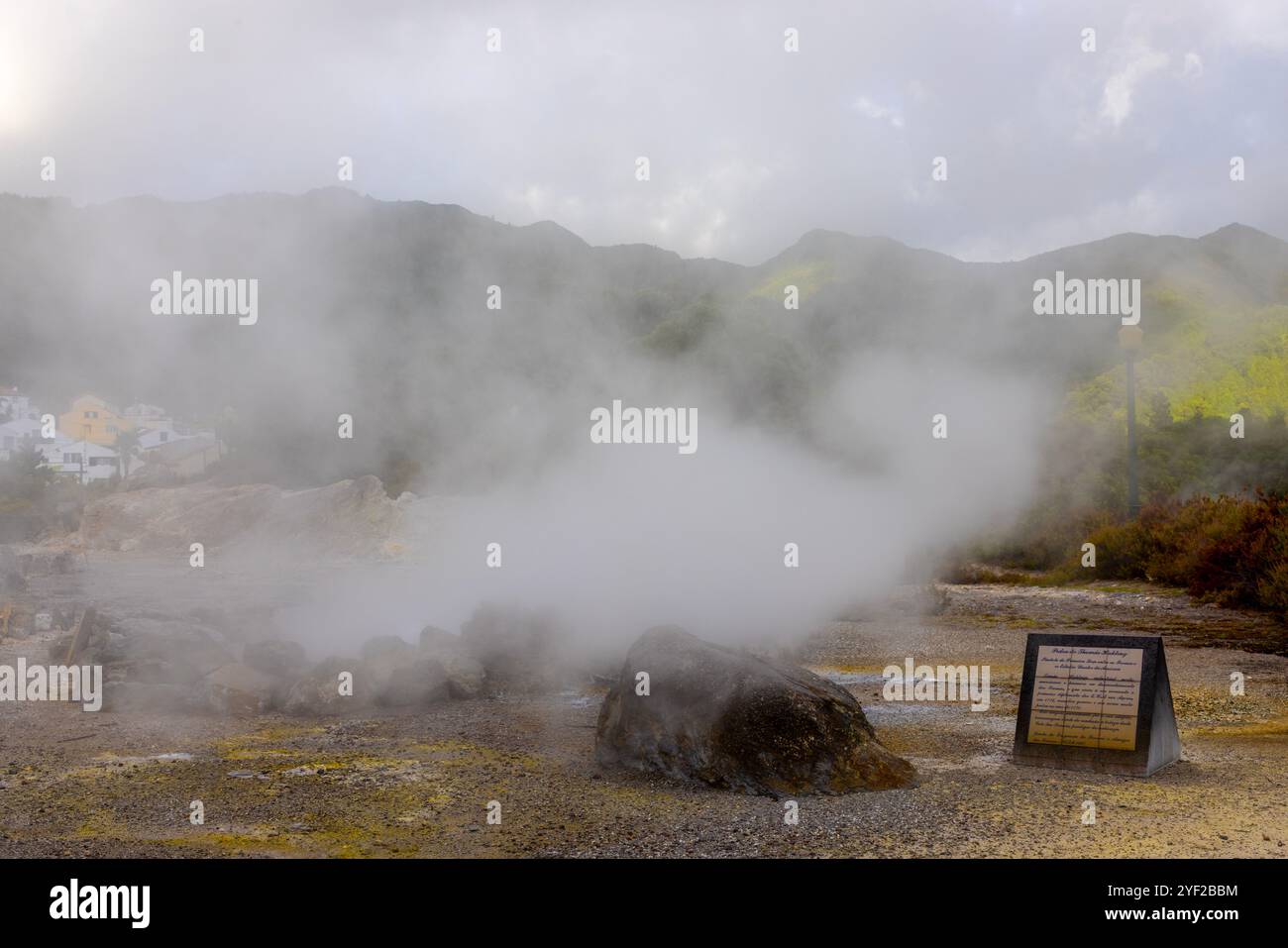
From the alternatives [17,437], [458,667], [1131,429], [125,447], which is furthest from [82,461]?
[458,667]

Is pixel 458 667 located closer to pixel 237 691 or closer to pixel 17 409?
pixel 237 691

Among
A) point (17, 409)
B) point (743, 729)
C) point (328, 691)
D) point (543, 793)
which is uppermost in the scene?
point (17, 409)

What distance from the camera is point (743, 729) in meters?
5.95

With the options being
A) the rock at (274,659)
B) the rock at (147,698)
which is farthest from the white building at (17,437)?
the rock at (274,659)

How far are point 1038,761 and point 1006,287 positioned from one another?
40.2 metres

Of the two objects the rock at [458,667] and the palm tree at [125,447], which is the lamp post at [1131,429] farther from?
the palm tree at [125,447]

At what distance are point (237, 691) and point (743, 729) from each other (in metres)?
3.98

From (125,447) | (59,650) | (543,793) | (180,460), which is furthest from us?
(125,447)

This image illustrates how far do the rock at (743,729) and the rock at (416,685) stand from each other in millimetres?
2276

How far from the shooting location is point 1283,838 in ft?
15.9

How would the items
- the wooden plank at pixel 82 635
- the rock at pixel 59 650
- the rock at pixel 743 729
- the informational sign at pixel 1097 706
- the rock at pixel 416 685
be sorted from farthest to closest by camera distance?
the rock at pixel 59 650, the wooden plank at pixel 82 635, the rock at pixel 416 685, the informational sign at pixel 1097 706, the rock at pixel 743 729

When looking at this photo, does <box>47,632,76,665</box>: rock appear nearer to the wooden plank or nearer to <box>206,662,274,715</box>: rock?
the wooden plank

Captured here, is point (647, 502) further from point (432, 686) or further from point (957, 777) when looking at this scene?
point (957, 777)

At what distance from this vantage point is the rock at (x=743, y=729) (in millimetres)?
5848
